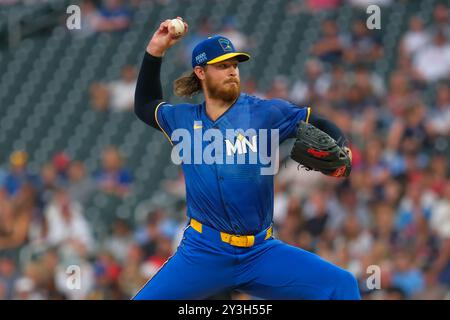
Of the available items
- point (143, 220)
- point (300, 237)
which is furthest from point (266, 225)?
point (143, 220)

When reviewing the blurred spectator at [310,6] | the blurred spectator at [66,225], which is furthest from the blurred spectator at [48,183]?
the blurred spectator at [310,6]

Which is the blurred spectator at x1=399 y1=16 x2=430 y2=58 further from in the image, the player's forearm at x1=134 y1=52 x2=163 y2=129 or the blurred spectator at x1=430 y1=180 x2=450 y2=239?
the player's forearm at x1=134 y1=52 x2=163 y2=129

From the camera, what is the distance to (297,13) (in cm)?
1327

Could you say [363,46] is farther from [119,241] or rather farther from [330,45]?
[119,241]

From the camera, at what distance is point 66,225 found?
34.7 ft

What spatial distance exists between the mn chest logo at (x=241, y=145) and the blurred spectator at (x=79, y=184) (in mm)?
5975

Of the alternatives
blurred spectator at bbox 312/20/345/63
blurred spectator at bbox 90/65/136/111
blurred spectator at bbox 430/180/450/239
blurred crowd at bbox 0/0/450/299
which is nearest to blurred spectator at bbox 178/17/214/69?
blurred spectator at bbox 90/65/136/111

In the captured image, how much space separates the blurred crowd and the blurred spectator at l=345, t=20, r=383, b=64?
0.02 metres

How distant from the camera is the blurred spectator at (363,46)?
11.9 meters

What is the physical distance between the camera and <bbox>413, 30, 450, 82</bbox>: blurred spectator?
37.2 ft

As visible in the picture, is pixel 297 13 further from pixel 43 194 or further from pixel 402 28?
pixel 43 194

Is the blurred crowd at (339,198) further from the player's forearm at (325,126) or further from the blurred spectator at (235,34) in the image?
the player's forearm at (325,126)

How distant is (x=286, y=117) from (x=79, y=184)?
6256 millimetres

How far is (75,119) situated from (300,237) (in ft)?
14.2
